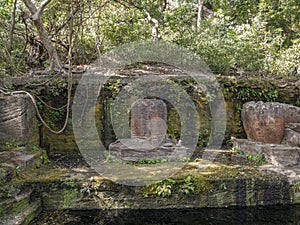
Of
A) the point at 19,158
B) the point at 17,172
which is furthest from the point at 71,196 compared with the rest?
the point at 19,158

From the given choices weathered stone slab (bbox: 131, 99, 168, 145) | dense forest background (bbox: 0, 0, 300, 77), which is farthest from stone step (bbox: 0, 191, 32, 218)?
dense forest background (bbox: 0, 0, 300, 77)

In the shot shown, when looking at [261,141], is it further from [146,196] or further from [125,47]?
[125,47]

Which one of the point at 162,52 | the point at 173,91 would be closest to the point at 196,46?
the point at 162,52

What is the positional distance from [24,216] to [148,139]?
89.7 inches

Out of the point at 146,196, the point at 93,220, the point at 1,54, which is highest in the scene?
the point at 1,54

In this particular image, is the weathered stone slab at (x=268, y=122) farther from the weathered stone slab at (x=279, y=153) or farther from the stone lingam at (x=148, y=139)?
the stone lingam at (x=148, y=139)

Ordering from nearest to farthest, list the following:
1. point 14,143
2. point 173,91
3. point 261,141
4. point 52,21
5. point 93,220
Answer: point 93,220, point 14,143, point 261,141, point 173,91, point 52,21

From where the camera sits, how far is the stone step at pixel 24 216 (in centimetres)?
301

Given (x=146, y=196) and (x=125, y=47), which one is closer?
(x=146, y=196)

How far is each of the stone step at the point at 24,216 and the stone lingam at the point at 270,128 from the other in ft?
11.3

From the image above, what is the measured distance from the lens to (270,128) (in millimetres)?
4754

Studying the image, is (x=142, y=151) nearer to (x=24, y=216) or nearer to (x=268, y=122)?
(x=24, y=216)

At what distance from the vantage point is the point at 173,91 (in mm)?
5730

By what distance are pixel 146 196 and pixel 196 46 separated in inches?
206
